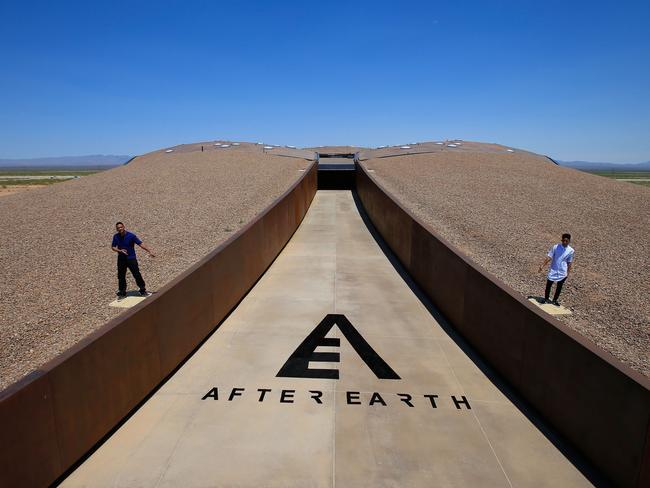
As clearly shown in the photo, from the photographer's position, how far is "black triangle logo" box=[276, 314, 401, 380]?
23.8 feet

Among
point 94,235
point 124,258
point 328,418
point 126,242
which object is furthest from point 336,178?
point 328,418

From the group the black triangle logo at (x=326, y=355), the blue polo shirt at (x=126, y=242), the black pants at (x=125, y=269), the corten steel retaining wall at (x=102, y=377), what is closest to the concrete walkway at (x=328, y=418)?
the black triangle logo at (x=326, y=355)

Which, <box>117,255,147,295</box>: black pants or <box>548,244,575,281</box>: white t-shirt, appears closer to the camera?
<box>548,244,575,281</box>: white t-shirt

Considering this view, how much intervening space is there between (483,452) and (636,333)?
407cm

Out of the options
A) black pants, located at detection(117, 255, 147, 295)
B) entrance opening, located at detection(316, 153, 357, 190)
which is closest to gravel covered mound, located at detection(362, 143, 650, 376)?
entrance opening, located at detection(316, 153, 357, 190)

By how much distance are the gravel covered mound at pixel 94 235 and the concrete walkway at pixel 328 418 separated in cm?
214

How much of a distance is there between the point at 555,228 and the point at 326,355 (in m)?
11.2

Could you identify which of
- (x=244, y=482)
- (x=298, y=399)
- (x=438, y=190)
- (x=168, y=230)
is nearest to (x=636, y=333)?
(x=298, y=399)

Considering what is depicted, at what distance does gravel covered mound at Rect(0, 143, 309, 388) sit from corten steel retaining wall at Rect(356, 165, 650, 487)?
22.4 ft

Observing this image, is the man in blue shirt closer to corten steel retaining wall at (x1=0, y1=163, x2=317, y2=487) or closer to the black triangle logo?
corten steel retaining wall at (x1=0, y1=163, x2=317, y2=487)

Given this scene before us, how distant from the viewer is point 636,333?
7.23 metres

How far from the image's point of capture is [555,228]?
14906 mm

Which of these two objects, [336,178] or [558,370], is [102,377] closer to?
[558,370]

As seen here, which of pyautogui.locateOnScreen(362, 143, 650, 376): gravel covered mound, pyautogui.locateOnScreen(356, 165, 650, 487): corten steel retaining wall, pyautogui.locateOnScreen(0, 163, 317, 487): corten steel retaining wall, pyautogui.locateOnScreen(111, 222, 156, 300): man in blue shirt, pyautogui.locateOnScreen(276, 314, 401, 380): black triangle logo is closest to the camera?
pyautogui.locateOnScreen(0, 163, 317, 487): corten steel retaining wall
